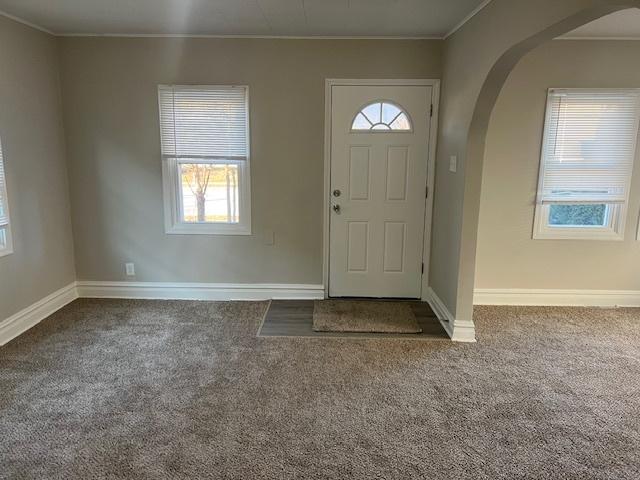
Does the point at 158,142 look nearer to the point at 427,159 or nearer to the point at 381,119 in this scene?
the point at 381,119

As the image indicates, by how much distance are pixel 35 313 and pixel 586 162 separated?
4.93 m

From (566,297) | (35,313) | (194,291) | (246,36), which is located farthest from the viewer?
(194,291)

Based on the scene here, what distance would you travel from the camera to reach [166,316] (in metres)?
4.02

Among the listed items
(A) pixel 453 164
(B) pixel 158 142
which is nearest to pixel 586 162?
(A) pixel 453 164

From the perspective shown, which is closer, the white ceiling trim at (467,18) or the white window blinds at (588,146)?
the white ceiling trim at (467,18)

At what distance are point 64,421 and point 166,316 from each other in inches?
61.9

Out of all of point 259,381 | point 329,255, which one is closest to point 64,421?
point 259,381

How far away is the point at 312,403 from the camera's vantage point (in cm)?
268

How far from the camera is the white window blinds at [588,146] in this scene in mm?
4012

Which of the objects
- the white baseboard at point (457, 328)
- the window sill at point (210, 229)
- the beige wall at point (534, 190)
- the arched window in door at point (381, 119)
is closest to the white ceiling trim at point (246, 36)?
the arched window in door at point (381, 119)

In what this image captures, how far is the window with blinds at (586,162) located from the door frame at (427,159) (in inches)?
37.7

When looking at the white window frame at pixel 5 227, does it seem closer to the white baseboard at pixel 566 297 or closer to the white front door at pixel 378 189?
the white front door at pixel 378 189

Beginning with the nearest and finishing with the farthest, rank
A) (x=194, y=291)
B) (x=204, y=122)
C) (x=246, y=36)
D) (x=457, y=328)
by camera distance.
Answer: (x=457, y=328) < (x=246, y=36) < (x=204, y=122) < (x=194, y=291)

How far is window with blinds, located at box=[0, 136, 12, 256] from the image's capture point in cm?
342
